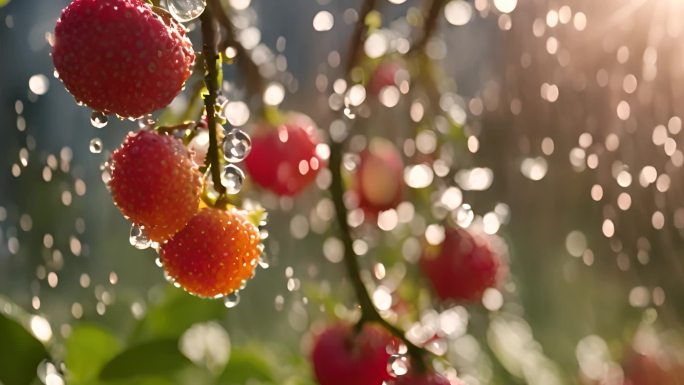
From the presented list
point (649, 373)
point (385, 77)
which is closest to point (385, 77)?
point (385, 77)

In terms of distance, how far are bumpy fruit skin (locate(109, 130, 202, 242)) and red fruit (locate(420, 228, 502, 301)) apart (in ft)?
1.32

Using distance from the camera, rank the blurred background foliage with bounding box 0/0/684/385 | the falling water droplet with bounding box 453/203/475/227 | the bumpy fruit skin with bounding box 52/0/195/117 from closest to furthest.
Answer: the bumpy fruit skin with bounding box 52/0/195/117 → the falling water droplet with bounding box 453/203/475/227 → the blurred background foliage with bounding box 0/0/684/385

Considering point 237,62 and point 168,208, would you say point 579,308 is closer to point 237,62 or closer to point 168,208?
point 237,62

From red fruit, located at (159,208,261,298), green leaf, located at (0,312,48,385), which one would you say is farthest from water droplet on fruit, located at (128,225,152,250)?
green leaf, located at (0,312,48,385)

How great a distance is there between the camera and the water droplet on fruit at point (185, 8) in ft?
1.17

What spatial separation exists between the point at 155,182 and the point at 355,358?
23cm

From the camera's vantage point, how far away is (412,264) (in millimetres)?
911

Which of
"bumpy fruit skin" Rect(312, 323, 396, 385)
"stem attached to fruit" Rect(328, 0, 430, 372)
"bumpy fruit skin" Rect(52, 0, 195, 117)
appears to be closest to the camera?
"bumpy fruit skin" Rect(52, 0, 195, 117)

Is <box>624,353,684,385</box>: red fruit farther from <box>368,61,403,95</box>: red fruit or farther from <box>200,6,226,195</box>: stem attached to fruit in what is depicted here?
<box>200,6,226,195</box>: stem attached to fruit

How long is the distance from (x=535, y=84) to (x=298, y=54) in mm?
321

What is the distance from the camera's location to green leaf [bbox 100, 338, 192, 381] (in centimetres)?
56

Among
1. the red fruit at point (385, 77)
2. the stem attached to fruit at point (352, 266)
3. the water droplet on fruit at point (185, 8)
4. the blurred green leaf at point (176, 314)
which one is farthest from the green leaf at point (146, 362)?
the red fruit at point (385, 77)

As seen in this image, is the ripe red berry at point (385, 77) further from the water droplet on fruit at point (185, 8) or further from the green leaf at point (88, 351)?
the water droplet on fruit at point (185, 8)

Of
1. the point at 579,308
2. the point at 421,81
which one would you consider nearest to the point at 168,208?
the point at 421,81
